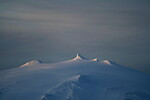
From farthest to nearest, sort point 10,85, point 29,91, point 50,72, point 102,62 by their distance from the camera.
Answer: point 102,62 → point 50,72 → point 10,85 → point 29,91

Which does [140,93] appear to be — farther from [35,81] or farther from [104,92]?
[35,81]

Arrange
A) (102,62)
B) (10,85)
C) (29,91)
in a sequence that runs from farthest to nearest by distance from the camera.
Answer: (102,62) → (10,85) → (29,91)

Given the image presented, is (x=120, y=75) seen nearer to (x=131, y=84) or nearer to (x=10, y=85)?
(x=131, y=84)

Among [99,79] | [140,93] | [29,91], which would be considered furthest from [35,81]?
[140,93]

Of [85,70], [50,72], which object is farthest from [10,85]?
[85,70]

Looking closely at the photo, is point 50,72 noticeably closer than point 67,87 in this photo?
No

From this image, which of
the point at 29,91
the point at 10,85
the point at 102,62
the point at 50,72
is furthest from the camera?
the point at 102,62
